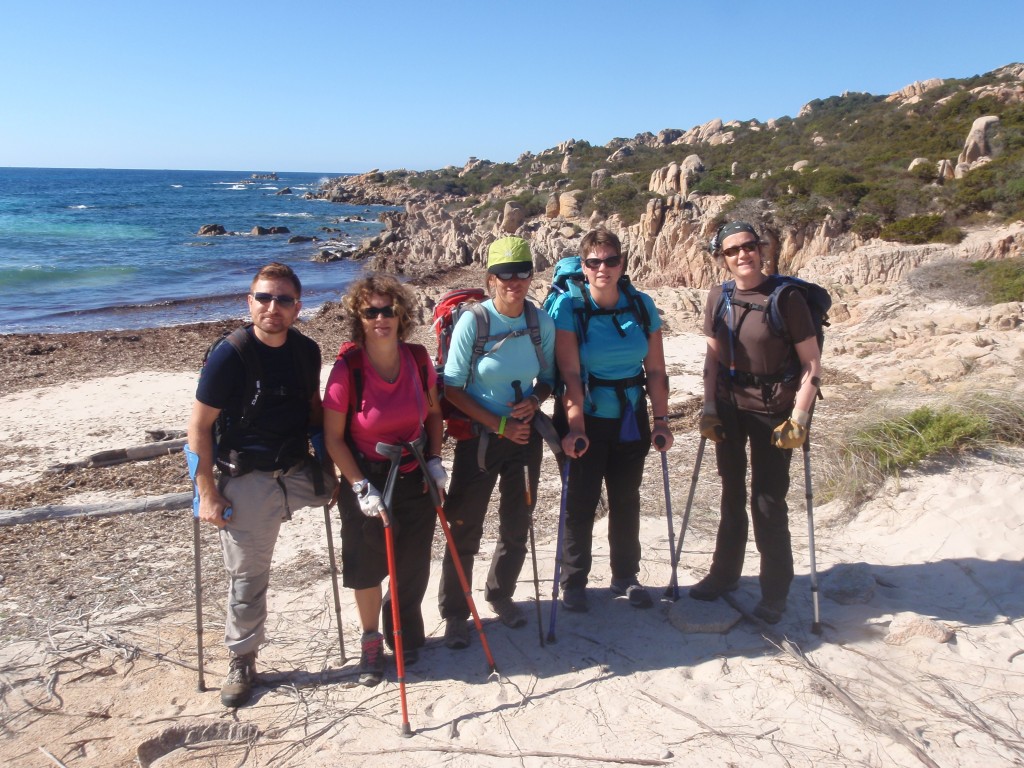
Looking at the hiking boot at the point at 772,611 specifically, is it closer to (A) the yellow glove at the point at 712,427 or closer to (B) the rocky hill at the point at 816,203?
(A) the yellow glove at the point at 712,427

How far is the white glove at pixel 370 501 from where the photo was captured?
126 inches

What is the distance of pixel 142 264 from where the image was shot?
3041 centimetres

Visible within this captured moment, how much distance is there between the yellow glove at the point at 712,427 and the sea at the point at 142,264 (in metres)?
16.9

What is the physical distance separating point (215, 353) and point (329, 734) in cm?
171

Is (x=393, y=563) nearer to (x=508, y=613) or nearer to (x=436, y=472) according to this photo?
(x=436, y=472)

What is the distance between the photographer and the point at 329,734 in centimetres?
317

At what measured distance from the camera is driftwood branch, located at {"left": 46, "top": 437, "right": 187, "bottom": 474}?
7359 mm

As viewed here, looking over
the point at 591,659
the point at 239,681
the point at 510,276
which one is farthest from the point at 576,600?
the point at 510,276

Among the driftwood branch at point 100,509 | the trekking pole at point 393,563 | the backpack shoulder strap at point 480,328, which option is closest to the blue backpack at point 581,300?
the backpack shoulder strap at point 480,328

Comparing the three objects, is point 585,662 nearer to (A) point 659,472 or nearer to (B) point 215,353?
(B) point 215,353

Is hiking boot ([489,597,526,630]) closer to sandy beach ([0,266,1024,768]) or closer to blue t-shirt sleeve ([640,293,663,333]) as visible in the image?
sandy beach ([0,266,1024,768])

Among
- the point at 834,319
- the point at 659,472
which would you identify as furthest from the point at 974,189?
the point at 659,472

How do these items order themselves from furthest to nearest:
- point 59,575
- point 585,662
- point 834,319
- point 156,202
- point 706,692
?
point 156,202 → point 834,319 → point 59,575 → point 585,662 → point 706,692

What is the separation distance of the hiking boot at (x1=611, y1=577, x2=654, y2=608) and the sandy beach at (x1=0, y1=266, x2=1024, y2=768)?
6cm
